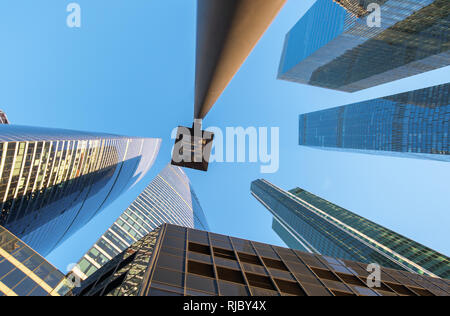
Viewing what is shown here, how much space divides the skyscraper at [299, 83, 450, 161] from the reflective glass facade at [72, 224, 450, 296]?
7789 cm

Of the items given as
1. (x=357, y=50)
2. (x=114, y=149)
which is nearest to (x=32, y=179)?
(x=114, y=149)

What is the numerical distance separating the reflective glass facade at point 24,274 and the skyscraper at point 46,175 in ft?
82.2

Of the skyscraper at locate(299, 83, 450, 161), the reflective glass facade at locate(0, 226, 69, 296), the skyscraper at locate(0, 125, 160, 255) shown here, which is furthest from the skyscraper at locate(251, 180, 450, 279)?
the skyscraper at locate(0, 125, 160, 255)

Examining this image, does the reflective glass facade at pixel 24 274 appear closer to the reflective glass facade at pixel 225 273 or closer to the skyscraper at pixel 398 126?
the reflective glass facade at pixel 225 273

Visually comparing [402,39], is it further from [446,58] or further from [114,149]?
[114,149]

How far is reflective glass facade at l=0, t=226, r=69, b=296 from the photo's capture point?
49.8 ft

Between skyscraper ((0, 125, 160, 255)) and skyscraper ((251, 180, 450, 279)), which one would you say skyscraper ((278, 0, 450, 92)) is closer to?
skyscraper ((251, 180, 450, 279))

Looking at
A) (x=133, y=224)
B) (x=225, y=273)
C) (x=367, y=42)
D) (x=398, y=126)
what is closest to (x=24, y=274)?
(x=225, y=273)

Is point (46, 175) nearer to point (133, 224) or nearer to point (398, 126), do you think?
point (133, 224)

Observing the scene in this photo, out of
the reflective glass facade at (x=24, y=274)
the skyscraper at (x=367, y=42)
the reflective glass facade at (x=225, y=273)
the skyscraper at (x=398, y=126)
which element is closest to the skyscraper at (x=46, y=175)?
the reflective glass facade at (x=24, y=274)
